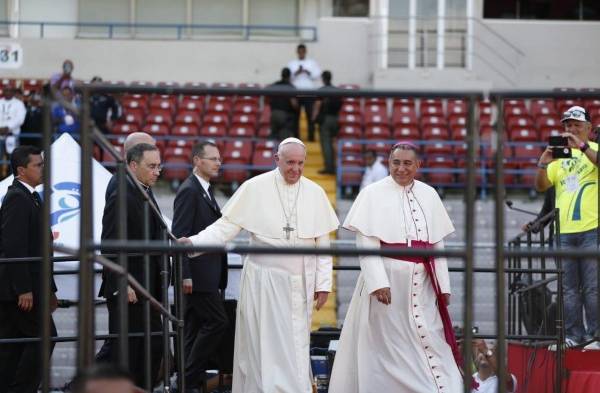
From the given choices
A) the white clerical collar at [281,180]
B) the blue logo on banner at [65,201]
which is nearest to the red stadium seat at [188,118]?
the blue logo on banner at [65,201]

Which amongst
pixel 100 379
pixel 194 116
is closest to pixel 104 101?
pixel 194 116

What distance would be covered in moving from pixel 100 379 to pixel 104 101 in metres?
15.5

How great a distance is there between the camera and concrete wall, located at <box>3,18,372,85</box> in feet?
83.5

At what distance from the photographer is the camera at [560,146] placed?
28.0 feet

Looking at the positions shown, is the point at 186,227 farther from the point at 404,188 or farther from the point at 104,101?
the point at 104,101

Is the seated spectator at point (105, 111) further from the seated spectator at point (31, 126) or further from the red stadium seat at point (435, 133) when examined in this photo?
the red stadium seat at point (435, 133)

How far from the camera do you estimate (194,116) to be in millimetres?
22609

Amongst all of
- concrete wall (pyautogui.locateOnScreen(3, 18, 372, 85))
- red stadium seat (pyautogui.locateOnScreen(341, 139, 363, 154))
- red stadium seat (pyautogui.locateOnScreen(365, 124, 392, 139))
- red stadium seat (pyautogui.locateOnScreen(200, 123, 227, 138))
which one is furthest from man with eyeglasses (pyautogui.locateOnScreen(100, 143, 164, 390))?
concrete wall (pyautogui.locateOnScreen(3, 18, 372, 85))

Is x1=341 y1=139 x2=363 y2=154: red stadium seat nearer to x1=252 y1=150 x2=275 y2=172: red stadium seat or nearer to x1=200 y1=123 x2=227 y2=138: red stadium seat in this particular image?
x1=252 y1=150 x2=275 y2=172: red stadium seat

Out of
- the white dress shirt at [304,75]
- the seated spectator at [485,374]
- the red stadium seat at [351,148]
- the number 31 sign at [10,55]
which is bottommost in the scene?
the seated spectator at [485,374]

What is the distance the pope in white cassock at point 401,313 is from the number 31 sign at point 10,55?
17980 mm

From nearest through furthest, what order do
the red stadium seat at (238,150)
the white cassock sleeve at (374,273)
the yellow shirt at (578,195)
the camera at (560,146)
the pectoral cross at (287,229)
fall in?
the white cassock sleeve at (374,273)
the camera at (560,146)
the pectoral cross at (287,229)
the yellow shirt at (578,195)
the red stadium seat at (238,150)

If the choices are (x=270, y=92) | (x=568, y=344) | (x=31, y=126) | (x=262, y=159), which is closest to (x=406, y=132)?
(x=262, y=159)

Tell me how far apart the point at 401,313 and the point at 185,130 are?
13.9 metres
